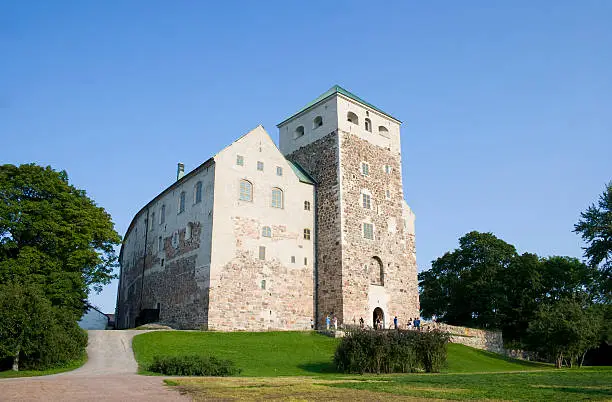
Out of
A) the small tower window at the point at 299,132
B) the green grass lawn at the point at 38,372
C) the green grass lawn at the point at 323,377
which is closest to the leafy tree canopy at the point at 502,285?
the green grass lawn at the point at 323,377

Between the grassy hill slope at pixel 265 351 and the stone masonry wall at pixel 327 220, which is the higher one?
the stone masonry wall at pixel 327 220

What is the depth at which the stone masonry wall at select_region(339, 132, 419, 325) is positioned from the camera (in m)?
37.8

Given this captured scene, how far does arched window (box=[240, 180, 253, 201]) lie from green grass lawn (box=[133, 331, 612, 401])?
9.51 m

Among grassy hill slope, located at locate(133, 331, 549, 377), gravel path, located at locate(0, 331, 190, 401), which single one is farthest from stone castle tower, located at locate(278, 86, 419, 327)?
gravel path, located at locate(0, 331, 190, 401)

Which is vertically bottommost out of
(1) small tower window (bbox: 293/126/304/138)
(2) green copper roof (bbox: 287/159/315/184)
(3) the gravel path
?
(3) the gravel path

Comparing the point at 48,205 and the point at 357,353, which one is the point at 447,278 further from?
the point at 48,205

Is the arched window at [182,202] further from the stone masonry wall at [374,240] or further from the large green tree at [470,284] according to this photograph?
the large green tree at [470,284]

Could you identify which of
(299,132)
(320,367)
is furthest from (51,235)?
(299,132)

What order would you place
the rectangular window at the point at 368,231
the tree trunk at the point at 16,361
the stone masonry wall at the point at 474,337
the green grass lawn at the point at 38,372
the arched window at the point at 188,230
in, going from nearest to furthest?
the green grass lawn at the point at 38,372
the tree trunk at the point at 16,361
the arched window at the point at 188,230
the rectangular window at the point at 368,231
the stone masonry wall at the point at 474,337

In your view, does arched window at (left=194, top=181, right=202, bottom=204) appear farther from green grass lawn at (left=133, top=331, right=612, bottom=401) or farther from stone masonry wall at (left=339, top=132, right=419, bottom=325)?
stone masonry wall at (left=339, top=132, right=419, bottom=325)

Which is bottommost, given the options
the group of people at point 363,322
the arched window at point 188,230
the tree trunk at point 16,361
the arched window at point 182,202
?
the tree trunk at point 16,361

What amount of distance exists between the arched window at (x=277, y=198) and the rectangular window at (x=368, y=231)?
657cm

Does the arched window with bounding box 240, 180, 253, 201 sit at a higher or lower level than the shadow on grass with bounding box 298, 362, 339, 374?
higher

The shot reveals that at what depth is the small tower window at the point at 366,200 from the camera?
40.5 metres
